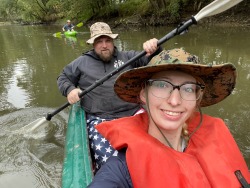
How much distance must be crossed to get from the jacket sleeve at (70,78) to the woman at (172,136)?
188 centimetres

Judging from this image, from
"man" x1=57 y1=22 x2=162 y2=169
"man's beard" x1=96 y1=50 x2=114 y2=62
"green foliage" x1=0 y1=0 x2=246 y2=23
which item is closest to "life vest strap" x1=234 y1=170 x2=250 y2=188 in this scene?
"man" x1=57 y1=22 x2=162 y2=169

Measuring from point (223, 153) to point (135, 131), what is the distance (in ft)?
1.55

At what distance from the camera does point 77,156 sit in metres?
2.29

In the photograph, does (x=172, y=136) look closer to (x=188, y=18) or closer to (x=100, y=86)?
(x=100, y=86)

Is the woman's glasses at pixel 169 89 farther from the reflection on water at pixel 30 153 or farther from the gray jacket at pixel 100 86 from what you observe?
the reflection on water at pixel 30 153

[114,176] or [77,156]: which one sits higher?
[114,176]

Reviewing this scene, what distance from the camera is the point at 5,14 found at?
57.2 meters

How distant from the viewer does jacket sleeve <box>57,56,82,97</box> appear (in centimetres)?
336

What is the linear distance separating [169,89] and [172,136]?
278 mm

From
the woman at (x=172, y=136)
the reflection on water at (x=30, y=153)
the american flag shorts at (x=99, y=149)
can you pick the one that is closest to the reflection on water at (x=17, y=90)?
the reflection on water at (x=30, y=153)

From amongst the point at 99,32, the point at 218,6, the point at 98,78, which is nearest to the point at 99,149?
the point at 98,78

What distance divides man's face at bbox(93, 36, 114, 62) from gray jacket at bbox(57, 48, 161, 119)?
8 cm

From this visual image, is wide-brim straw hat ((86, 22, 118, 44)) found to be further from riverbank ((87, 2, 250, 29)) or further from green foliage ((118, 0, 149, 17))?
green foliage ((118, 0, 149, 17))

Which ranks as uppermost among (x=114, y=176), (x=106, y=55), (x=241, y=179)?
(x=106, y=55)
